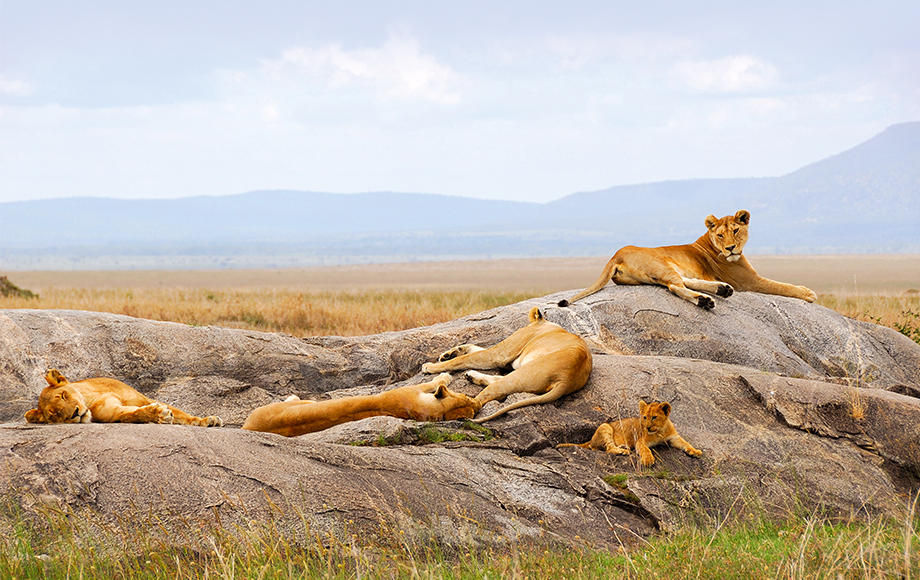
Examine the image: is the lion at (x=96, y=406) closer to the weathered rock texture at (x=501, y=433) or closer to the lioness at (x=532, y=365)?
the weathered rock texture at (x=501, y=433)

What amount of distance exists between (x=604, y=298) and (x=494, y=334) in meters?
1.62

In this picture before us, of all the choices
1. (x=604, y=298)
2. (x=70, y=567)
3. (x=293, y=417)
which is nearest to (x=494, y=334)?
(x=604, y=298)

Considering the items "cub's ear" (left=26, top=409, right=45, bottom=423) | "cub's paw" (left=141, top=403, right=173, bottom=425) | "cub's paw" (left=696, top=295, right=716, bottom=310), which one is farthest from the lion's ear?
"cub's paw" (left=696, top=295, right=716, bottom=310)

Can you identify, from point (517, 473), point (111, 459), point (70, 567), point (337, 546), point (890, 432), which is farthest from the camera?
point (890, 432)

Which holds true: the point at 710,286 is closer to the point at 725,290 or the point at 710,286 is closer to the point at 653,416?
the point at 725,290

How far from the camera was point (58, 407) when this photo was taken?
21.3 ft

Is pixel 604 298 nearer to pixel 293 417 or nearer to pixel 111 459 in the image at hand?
pixel 293 417

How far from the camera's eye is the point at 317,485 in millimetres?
5406

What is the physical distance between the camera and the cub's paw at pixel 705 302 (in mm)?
10320

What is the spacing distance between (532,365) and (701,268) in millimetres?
4518

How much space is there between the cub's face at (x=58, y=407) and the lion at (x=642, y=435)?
13.3 feet

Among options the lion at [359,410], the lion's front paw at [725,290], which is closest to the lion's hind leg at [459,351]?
the lion at [359,410]

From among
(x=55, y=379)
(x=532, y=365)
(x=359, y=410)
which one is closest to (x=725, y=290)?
(x=532, y=365)

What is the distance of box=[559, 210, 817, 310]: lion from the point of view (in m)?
10.8
